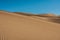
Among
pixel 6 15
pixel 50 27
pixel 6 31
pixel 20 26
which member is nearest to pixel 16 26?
pixel 20 26

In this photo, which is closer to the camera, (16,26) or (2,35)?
(2,35)

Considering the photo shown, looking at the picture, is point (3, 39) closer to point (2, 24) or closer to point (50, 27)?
point (2, 24)

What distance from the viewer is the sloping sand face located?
1562 millimetres

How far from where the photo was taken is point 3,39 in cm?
146

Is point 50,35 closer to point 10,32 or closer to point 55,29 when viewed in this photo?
point 55,29

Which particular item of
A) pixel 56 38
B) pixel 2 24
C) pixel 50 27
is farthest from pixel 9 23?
pixel 56 38

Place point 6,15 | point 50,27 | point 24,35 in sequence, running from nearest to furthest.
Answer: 1. point 24,35
2. point 50,27
3. point 6,15

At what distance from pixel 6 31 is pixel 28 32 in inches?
12.4

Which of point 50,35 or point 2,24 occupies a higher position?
point 2,24

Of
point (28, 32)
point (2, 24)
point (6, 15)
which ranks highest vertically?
point (6, 15)

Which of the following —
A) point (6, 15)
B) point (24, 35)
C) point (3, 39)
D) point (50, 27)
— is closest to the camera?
point (3, 39)

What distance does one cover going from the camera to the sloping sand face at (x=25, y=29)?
1.56 metres

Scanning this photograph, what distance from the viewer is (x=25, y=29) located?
1.67m

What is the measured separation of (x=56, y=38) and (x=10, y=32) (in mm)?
659
